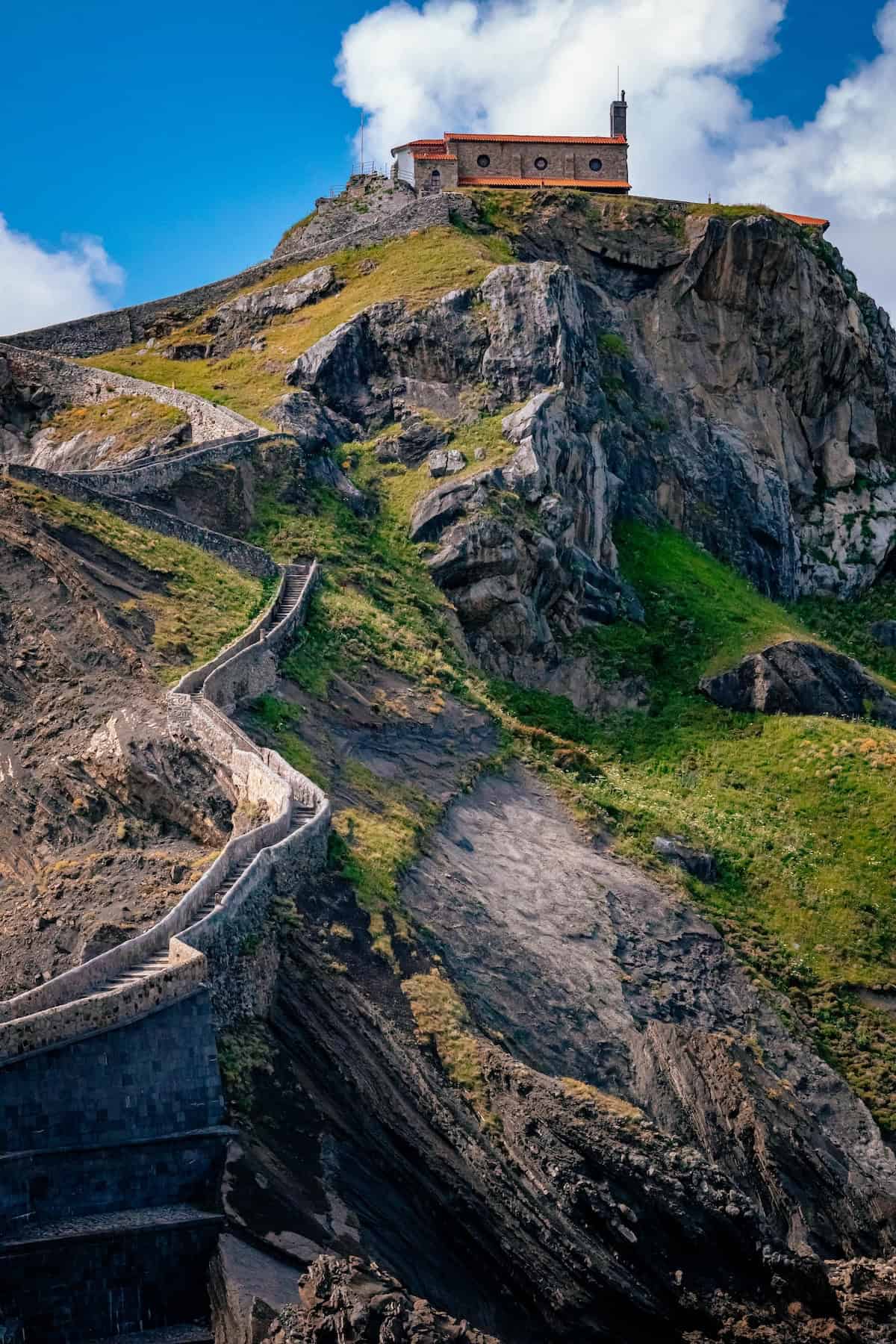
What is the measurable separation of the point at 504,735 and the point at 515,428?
14.3 meters

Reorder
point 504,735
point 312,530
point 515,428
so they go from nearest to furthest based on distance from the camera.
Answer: point 504,735
point 312,530
point 515,428

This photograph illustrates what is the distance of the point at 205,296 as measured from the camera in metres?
74.4

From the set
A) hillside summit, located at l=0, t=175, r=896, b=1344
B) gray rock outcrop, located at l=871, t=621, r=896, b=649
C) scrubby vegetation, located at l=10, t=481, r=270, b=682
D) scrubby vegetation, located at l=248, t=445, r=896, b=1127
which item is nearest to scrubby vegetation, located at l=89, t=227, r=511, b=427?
hillside summit, located at l=0, t=175, r=896, b=1344

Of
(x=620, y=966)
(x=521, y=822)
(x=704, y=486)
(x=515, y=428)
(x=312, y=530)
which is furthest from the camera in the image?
(x=704, y=486)

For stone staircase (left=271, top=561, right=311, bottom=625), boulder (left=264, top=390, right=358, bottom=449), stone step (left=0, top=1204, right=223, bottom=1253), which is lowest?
stone step (left=0, top=1204, right=223, bottom=1253)

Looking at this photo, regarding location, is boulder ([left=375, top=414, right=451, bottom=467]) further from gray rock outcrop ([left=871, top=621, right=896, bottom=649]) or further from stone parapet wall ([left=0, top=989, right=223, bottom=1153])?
stone parapet wall ([left=0, top=989, right=223, bottom=1153])

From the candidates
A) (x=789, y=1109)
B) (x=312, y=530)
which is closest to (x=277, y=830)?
(x=789, y=1109)

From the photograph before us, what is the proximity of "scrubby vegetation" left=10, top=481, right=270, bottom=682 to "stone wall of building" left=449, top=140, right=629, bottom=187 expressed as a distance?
1411 inches

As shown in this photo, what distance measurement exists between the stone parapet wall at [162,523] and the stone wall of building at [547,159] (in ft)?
112

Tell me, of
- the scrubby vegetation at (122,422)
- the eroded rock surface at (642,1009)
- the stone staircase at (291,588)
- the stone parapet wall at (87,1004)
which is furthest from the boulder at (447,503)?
the stone parapet wall at (87,1004)

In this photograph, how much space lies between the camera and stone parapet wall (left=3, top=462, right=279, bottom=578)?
165ft

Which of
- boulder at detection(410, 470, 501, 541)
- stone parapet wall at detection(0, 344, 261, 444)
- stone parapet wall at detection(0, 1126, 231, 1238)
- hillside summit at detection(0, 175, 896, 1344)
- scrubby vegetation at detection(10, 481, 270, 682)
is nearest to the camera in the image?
stone parapet wall at detection(0, 1126, 231, 1238)

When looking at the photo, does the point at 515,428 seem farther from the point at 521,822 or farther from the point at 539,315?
the point at 521,822

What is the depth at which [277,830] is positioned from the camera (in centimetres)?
3559
